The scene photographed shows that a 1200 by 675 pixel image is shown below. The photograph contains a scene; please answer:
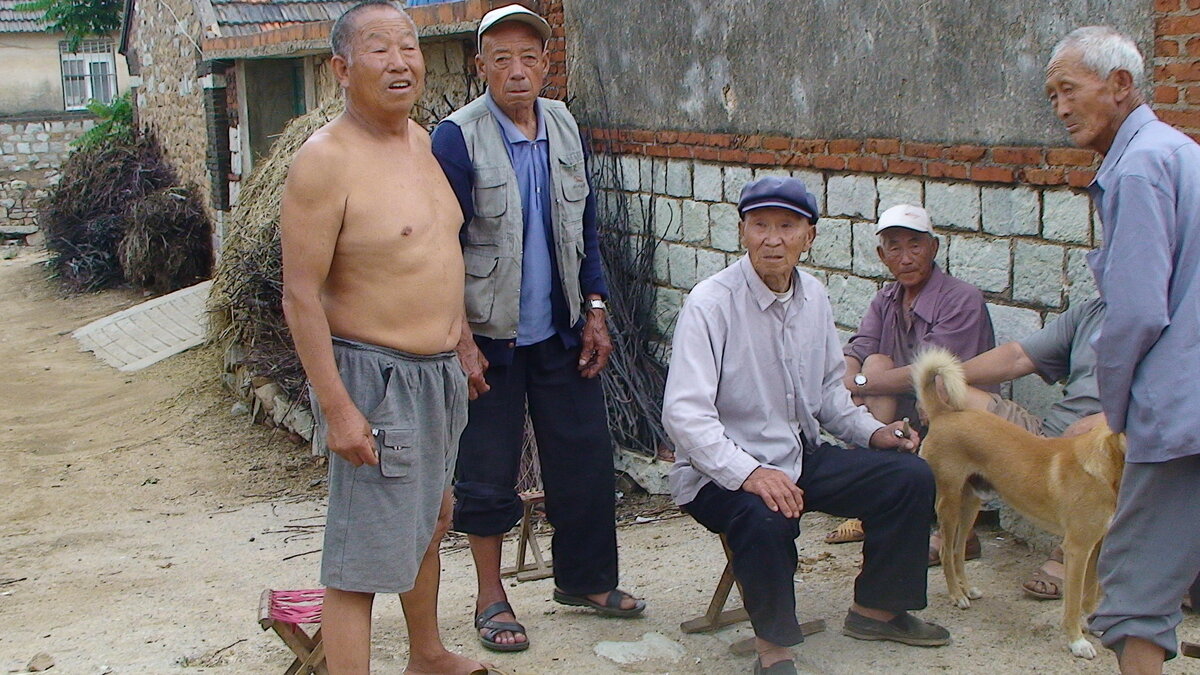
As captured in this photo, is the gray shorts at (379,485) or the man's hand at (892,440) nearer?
the gray shorts at (379,485)

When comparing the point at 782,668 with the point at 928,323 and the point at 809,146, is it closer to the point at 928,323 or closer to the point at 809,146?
the point at 928,323

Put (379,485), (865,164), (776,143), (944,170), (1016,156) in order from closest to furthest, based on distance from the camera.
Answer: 1. (379,485)
2. (1016,156)
3. (944,170)
4. (865,164)
5. (776,143)

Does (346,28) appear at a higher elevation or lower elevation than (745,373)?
higher

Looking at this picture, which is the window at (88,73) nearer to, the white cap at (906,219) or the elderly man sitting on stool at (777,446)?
the white cap at (906,219)

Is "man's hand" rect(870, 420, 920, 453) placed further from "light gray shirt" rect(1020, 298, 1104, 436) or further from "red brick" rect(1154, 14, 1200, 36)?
"red brick" rect(1154, 14, 1200, 36)

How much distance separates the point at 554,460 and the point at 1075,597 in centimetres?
175

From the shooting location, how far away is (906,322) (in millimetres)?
5176

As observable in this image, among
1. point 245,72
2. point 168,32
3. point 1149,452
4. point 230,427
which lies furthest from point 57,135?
point 1149,452

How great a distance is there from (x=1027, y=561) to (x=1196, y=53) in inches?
79.8

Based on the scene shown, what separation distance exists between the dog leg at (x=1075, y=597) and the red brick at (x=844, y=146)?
97.0 inches

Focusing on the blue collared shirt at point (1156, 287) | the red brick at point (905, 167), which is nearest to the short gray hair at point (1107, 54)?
the blue collared shirt at point (1156, 287)

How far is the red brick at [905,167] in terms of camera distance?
5.45 m

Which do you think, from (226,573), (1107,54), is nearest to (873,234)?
(1107,54)

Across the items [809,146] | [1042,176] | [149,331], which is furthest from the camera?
[149,331]
